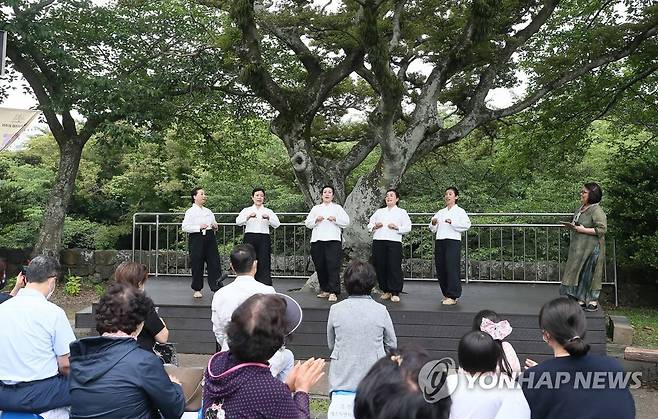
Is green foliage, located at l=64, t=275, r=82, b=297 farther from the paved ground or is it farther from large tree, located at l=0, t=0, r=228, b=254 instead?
the paved ground

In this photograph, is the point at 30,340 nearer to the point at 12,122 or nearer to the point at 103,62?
the point at 12,122

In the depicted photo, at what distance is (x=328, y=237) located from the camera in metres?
7.53

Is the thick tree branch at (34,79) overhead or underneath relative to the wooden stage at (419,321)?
overhead

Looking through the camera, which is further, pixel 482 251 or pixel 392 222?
pixel 482 251

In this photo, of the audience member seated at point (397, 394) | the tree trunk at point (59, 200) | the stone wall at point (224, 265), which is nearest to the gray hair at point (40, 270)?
the audience member seated at point (397, 394)

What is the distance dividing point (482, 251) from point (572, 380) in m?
8.39

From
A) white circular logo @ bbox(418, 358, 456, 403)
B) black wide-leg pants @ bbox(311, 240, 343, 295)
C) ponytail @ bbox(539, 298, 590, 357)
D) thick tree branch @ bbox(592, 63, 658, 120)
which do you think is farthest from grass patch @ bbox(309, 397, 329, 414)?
thick tree branch @ bbox(592, 63, 658, 120)

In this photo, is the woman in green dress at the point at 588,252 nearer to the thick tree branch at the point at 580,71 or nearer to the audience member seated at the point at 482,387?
the thick tree branch at the point at 580,71

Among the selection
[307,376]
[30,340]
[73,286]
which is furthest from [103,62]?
[307,376]

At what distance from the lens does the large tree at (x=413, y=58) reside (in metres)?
8.30

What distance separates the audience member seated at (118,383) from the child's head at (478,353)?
4.15 feet

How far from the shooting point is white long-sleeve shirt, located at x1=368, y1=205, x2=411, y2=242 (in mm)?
7367

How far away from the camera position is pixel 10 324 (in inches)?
114

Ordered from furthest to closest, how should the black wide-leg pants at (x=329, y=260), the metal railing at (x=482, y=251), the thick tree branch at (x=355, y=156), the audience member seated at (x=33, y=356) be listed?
1. the metal railing at (x=482, y=251)
2. the thick tree branch at (x=355, y=156)
3. the black wide-leg pants at (x=329, y=260)
4. the audience member seated at (x=33, y=356)
